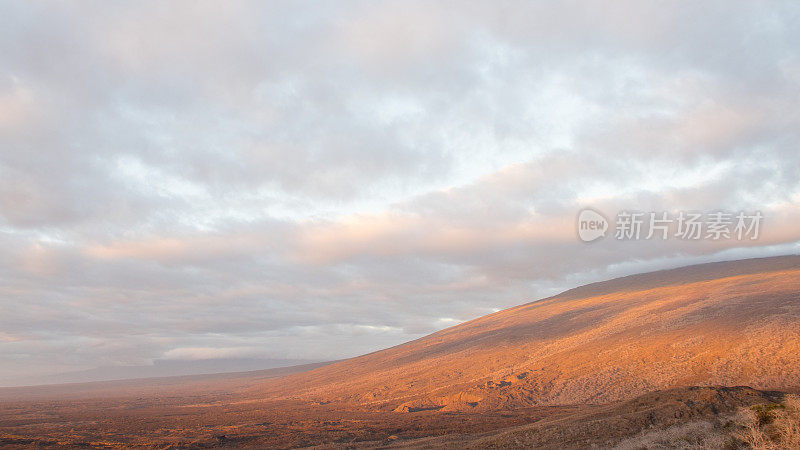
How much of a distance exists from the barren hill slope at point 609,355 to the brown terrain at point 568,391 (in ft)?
0.83

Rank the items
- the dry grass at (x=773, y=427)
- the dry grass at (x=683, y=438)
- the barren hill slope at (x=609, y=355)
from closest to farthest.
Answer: the dry grass at (x=773, y=427), the dry grass at (x=683, y=438), the barren hill slope at (x=609, y=355)

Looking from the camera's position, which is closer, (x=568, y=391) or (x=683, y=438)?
(x=683, y=438)

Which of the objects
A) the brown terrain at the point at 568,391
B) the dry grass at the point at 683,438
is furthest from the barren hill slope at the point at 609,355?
the dry grass at the point at 683,438

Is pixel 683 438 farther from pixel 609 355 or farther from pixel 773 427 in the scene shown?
pixel 609 355

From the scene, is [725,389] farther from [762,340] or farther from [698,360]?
[762,340]

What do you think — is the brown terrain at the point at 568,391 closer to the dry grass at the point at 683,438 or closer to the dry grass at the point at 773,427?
the dry grass at the point at 683,438

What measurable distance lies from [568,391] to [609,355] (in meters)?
10.5

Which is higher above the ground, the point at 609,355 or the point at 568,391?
the point at 609,355

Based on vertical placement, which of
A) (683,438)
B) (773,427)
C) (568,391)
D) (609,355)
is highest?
(773,427)

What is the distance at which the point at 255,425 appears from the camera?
4616 centimetres

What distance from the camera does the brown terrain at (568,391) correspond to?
889 inches

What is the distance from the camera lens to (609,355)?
188 feet

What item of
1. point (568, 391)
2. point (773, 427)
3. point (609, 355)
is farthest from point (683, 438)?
point (609, 355)

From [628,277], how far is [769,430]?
148 meters
